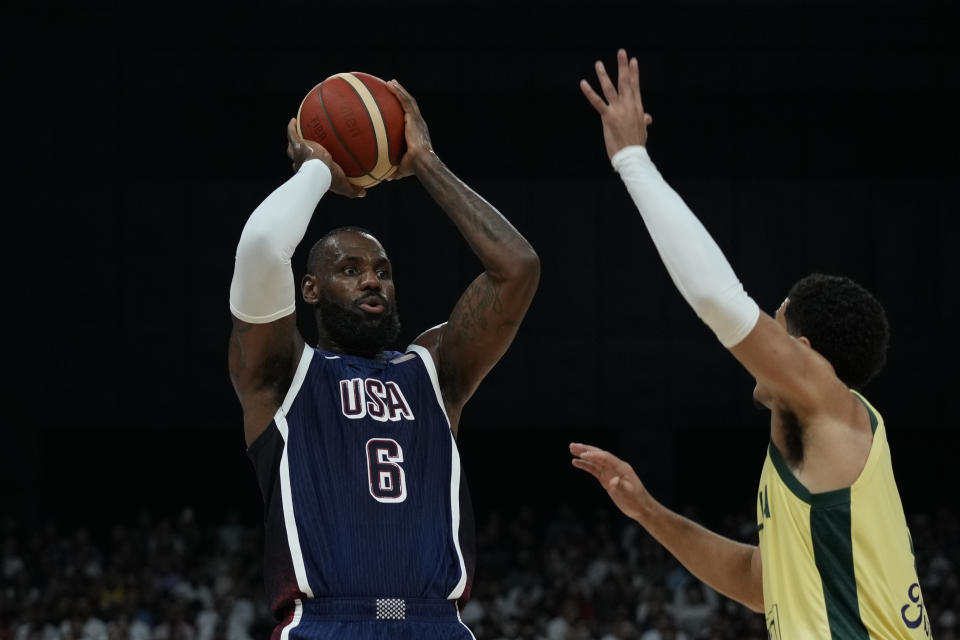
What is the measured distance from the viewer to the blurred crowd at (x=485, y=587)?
11148mm

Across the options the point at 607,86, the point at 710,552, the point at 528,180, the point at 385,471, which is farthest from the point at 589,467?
the point at 528,180

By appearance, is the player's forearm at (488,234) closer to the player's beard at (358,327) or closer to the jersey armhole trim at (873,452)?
the player's beard at (358,327)

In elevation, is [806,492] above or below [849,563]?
above

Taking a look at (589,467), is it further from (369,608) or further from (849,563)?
(849,563)

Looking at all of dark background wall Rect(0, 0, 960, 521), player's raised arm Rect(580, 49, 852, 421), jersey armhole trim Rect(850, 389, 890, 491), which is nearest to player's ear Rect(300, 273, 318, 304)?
player's raised arm Rect(580, 49, 852, 421)

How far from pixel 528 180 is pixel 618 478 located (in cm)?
1206

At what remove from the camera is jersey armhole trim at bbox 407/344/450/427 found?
159 inches

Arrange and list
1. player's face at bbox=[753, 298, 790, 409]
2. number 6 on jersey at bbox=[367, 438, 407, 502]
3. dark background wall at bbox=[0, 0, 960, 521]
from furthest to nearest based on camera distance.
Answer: dark background wall at bbox=[0, 0, 960, 521]
number 6 on jersey at bbox=[367, 438, 407, 502]
player's face at bbox=[753, 298, 790, 409]

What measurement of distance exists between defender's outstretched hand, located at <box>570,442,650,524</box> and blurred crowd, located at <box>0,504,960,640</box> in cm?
726

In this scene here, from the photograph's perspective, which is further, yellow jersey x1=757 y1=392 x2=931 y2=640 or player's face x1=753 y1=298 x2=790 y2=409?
player's face x1=753 y1=298 x2=790 y2=409

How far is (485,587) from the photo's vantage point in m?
12.1

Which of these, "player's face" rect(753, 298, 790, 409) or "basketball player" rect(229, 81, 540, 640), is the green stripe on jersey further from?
"basketball player" rect(229, 81, 540, 640)

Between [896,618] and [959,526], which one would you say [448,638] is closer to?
[896,618]

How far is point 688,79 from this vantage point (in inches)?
614
